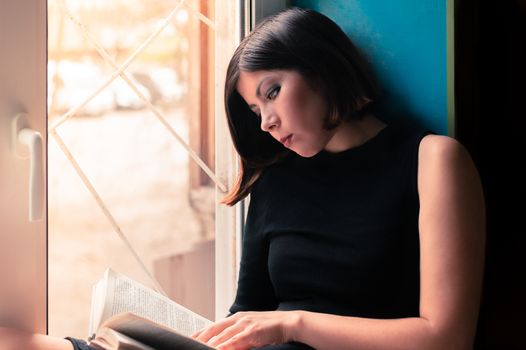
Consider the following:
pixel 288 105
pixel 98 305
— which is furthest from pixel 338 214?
pixel 98 305

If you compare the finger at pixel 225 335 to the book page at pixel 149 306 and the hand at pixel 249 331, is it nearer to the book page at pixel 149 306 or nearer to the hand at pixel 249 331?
the hand at pixel 249 331

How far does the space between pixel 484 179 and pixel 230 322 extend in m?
0.54

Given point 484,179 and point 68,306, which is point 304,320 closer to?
point 484,179

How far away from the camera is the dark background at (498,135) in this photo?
1.22 meters

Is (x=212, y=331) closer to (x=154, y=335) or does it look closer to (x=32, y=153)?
(x=154, y=335)

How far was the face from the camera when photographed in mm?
1230

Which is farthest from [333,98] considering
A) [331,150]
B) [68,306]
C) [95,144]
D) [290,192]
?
[68,306]

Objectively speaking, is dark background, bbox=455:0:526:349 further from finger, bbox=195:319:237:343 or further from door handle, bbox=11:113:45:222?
door handle, bbox=11:113:45:222

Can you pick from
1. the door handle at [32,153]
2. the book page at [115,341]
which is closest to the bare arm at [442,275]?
the book page at [115,341]

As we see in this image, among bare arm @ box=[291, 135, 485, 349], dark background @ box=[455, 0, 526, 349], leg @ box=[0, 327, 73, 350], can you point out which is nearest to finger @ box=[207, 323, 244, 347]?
bare arm @ box=[291, 135, 485, 349]

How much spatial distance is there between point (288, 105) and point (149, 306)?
438 millimetres

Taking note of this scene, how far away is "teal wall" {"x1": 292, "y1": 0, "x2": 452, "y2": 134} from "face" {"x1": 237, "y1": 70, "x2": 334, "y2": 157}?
0.61 feet

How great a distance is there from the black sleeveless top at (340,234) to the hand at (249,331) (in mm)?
47

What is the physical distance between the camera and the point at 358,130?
1.31 m
